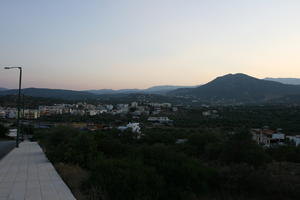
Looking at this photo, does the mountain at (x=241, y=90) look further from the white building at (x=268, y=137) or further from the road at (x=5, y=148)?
the road at (x=5, y=148)

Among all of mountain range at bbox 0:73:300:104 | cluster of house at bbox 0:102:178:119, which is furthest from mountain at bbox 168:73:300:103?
cluster of house at bbox 0:102:178:119

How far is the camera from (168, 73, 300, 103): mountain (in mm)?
132000

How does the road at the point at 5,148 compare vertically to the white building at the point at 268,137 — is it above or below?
above

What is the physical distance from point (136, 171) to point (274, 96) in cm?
13017

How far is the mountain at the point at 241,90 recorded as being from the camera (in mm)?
132000

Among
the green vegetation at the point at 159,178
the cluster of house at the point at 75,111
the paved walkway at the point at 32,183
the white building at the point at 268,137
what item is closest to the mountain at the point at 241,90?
the cluster of house at the point at 75,111

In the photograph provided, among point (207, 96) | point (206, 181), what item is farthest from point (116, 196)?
point (207, 96)

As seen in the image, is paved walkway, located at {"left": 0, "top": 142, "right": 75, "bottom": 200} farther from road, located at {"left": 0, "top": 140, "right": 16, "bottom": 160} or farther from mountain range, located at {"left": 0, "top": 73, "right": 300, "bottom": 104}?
mountain range, located at {"left": 0, "top": 73, "right": 300, "bottom": 104}

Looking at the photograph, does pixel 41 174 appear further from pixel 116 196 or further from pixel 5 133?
pixel 5 133

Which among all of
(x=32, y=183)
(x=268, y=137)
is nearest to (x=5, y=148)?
(x=32, y=183)

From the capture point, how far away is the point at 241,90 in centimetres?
13962

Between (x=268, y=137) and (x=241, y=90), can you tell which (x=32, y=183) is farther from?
(x=241, y=90)

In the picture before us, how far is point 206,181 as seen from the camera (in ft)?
33.7

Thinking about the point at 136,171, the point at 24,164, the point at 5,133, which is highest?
the point at 136,171
